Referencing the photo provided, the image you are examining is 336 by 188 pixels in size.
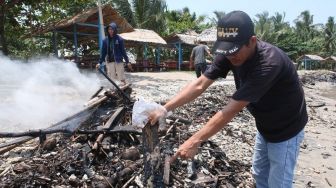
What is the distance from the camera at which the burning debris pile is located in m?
4.51

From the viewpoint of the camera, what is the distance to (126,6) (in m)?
32.3

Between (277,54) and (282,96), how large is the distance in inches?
15.2

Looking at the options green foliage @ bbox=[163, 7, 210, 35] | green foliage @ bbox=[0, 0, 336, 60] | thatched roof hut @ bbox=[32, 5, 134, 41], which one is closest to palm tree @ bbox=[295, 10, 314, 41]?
green foliage @ bbox=[0, 0, 336, 60]

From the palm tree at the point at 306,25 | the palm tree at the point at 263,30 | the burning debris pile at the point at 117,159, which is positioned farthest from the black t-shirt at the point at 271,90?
the palm tree at the point at 306,25

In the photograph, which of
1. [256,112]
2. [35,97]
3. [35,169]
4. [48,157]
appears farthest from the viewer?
[35,97]

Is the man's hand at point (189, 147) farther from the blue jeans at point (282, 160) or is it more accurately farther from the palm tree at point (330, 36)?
the palm tree at point (330, 36)

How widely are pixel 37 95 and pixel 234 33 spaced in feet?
25.2

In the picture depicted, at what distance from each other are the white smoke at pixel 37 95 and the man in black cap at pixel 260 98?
4.77 m

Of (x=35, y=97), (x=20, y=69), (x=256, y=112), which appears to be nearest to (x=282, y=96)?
(x=256, y=112)

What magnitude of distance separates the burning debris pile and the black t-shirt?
1139 millimetres

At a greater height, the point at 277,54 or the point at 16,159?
the point at 277,54

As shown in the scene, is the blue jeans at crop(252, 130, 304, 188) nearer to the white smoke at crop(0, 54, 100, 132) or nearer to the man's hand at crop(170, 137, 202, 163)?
the man's hand at crop(170, 137, 202, 163)

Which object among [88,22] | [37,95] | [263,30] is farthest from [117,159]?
[263,30]

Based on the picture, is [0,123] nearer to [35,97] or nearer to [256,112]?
[35,97]
